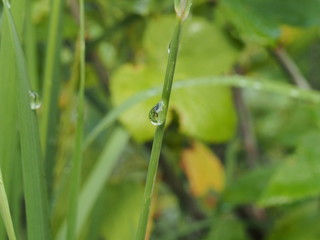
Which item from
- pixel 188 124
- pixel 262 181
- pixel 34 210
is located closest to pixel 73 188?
pixel 34 210

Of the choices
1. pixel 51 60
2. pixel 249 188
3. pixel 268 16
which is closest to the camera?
pixel 51 60

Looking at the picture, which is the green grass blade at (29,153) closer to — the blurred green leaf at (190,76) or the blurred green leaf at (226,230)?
the blurred green leaf at (190,76)

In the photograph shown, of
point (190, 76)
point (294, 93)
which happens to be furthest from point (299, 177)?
point (190, 76)

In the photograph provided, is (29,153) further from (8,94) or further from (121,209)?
(121,209)

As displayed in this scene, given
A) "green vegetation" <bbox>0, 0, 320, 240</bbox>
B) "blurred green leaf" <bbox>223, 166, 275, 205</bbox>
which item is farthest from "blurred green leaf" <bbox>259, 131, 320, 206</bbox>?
"blurred green leaf" <bbox>223, 166, 275, 205</bbox>

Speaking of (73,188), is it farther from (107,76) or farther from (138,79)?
(107,76)

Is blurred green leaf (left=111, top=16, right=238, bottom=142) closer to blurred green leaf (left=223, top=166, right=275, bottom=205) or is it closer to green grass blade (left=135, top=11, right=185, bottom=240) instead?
blurred green leaf (left=223, top=166, right=275, bottom=205)
